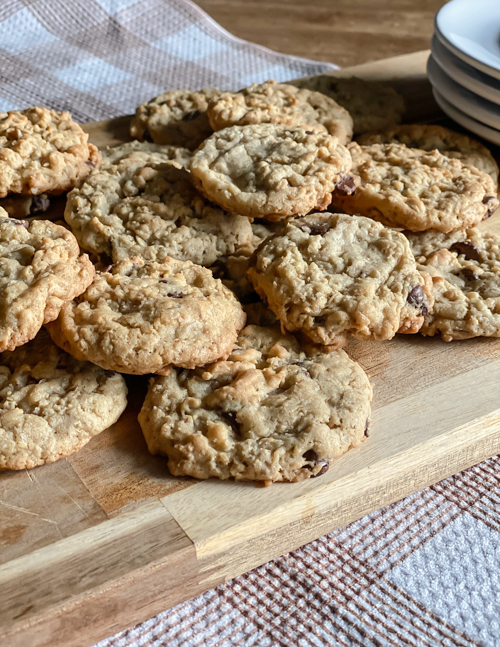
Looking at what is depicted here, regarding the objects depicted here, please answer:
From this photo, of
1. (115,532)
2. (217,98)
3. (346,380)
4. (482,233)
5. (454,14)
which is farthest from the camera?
(454,14)

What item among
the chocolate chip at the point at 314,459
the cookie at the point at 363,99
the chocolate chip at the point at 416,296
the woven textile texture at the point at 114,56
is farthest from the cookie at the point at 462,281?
the woven textile texture at the point at 114,56

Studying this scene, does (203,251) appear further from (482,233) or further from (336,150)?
(482,233)

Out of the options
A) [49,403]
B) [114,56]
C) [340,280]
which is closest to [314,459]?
[340,280]

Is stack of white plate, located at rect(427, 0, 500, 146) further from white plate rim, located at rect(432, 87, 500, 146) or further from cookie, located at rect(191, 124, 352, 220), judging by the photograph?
cookie, located at rect(191, 124, 352, 220)

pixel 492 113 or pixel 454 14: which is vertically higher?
pixel 454 14

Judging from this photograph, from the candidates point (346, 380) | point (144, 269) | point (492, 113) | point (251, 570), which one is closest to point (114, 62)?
point (492, 113)

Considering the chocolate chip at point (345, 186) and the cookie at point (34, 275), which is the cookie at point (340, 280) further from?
the cookie at point (34, 275)
